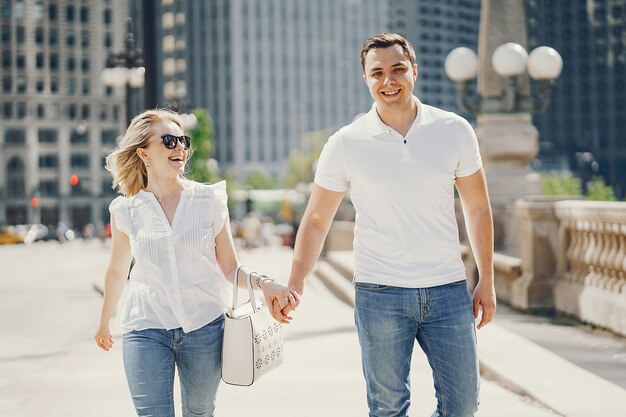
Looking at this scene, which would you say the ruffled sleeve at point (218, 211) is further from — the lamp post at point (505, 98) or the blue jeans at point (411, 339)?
the lamp post at point (505, 98)

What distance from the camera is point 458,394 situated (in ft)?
12.0

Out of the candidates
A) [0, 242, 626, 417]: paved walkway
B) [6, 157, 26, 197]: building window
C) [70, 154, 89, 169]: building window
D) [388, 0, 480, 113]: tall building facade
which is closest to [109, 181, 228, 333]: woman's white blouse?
[0, 242, 626, 417]: paved walkway

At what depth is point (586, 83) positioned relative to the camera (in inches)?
4963

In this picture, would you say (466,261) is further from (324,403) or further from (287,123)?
(287,123)

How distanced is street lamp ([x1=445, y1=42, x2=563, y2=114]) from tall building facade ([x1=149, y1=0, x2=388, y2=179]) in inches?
4260

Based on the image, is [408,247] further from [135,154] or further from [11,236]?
[11,236]

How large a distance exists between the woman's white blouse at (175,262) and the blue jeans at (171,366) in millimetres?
46

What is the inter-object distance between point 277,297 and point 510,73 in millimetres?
11326

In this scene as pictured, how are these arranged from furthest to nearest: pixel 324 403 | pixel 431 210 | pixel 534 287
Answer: pixel 534 287 → pixel 324 403 → pixel 431 210

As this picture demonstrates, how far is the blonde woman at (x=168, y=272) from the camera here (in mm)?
3764

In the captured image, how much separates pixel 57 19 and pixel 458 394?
115 metres

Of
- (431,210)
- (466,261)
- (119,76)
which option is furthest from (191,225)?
(119,76)

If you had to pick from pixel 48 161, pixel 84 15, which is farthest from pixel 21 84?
pixel 84 15

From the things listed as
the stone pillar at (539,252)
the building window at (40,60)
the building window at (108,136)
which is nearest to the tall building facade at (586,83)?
the building window at (108,136)
